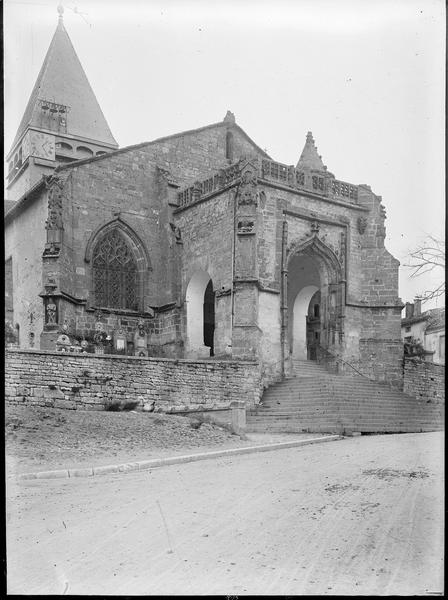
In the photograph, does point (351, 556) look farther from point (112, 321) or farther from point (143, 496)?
point (112, 321)

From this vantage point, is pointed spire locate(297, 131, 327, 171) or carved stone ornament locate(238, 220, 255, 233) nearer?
carved stone ornament locate(238, 220, 255, 233)

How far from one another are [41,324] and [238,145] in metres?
12.3

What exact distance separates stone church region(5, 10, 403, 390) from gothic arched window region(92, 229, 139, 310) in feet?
0.15

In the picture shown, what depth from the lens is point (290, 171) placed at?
24.5 meters

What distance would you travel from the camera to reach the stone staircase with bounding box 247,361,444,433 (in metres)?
18.5

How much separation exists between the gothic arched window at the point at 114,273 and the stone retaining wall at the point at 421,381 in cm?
1076

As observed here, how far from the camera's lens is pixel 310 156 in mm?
29547

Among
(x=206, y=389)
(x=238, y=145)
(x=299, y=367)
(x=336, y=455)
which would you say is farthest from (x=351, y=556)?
(x=238, y=145)

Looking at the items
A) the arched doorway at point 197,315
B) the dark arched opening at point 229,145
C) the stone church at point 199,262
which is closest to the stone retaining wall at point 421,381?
the stone church at point 199,262

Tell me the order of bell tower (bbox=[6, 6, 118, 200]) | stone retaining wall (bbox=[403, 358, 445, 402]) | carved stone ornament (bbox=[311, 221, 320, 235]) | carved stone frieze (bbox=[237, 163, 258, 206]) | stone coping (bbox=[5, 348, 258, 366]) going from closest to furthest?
stone coping (bbox=[5, 348, 258, 366]), carved stone frieze (bbox=[237, 163, 258, 206]), stone retaining wall (bbox=[403, 358, 445, 402]), carved stone ornament (bbox=[311, 221, 320, 235]), bell tower (bbox=[6, 6, 118, 200])

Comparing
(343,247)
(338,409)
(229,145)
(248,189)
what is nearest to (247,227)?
(248,189)

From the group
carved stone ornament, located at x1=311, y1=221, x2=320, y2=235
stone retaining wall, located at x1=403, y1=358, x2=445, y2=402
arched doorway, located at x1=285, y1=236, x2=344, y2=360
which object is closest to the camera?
stone retaining wall, located at x1=403, y1=358, x2=445, y2=402

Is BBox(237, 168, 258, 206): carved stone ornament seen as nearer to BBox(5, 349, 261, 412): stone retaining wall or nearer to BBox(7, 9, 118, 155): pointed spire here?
BBox(5, 349, 261, 412): stone retaining wall

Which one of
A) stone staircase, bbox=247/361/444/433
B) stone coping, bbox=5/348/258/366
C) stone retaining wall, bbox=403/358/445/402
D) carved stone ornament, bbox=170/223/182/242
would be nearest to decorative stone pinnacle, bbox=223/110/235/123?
carved stone ornament, bbox=170/223/182/242
